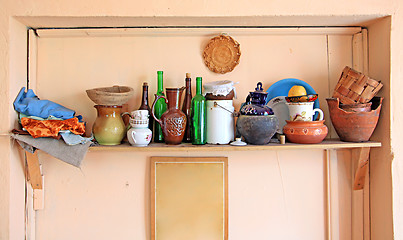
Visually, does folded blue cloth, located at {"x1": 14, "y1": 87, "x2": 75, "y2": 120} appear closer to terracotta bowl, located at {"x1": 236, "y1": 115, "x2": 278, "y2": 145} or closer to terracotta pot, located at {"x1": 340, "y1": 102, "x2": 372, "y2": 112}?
terracotta bowl, located at {"x1": 236, "y1": 115, "x2": 278, "y2": 145}

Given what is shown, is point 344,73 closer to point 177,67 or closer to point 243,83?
point 243,83

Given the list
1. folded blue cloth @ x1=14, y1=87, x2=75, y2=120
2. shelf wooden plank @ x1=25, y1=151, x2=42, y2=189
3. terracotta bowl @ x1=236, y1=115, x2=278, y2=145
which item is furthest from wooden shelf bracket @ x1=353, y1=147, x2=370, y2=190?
shelf wooden plank @ x1=25, y1=151, x2=42, y2=189

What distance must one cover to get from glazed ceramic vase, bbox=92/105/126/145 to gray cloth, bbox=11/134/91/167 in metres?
0.06

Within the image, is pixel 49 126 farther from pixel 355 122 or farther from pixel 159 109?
pixel 355 122

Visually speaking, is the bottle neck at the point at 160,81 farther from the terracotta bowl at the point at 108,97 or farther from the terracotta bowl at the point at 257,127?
the terracotta bowl at the point at 257,127

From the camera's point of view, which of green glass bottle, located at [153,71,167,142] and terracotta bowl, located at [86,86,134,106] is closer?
terracotta bowl, located at [86,86,134,106]

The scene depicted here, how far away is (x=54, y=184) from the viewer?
1322 millimetres

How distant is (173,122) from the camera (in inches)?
44.2

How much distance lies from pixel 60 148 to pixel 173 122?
0.46m

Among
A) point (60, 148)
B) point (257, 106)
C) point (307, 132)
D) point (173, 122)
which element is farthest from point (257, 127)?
point (60, 148)

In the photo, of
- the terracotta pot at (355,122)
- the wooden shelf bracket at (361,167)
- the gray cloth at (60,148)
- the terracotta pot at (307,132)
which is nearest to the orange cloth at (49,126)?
the gray cloth at (60,148)

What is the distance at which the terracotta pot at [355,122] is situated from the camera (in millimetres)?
1146

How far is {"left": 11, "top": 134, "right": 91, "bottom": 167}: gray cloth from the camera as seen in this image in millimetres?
1098

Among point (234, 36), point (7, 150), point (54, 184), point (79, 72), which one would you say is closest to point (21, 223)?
point (54, 184)
